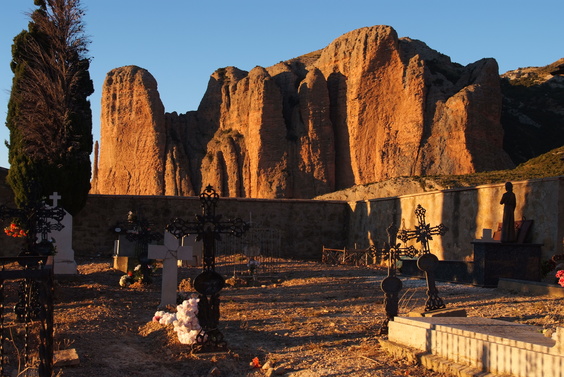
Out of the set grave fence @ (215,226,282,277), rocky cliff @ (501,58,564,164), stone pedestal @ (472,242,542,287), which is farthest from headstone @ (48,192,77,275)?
rocky cliff @ (501,58,564,164)

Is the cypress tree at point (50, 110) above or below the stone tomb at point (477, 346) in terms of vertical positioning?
above

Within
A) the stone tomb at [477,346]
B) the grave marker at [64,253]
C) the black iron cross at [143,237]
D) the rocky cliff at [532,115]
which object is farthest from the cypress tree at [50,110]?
the rocky cliff at [532,115]

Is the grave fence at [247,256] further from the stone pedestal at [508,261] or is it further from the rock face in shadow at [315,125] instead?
the rock face in shadow at [315,125]

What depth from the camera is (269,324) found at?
9.79 m

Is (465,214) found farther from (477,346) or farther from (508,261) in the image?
(477,346)

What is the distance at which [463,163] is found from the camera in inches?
1485

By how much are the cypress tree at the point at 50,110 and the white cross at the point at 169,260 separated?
34.3ft

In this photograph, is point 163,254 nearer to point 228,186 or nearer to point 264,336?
point 264,336

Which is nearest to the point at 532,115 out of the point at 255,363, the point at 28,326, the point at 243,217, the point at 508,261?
the point at 243,217

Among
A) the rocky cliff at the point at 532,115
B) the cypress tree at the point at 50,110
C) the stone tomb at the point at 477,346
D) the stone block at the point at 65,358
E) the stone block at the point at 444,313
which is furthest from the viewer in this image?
the rocky cliff at the point at 532,115

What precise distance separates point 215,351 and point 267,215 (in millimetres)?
19267

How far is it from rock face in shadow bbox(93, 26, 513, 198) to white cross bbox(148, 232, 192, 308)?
93.1 feet

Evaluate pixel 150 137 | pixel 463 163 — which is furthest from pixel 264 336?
pixel 150 137

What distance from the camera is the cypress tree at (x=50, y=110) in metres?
21.4
